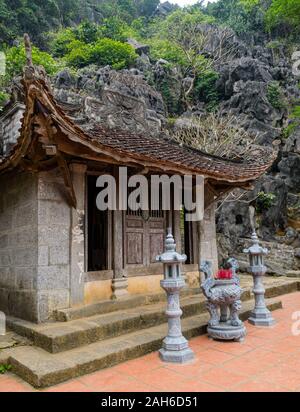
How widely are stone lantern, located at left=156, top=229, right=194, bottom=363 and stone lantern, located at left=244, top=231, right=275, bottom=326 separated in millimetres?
2265

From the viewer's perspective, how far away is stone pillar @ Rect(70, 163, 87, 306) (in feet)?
18.5

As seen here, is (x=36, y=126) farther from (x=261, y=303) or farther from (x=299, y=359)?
(x=261, y=303)

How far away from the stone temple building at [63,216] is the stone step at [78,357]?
0.99 m

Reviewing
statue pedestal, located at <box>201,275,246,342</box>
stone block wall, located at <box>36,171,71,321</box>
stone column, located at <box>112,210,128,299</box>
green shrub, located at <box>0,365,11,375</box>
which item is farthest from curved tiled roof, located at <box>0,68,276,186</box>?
green shrub, located at <box>0,365,11,375</box>

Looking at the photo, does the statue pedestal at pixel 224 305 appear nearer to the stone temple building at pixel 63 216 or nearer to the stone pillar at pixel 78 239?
the stone temple building at pixel 63 216

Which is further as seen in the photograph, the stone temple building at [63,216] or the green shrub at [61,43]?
the green shrub at [61,43]

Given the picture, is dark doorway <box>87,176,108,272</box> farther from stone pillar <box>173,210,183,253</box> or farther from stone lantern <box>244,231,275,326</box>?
stone lantern <box>244,231,275,326</box>

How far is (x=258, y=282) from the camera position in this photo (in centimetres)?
640

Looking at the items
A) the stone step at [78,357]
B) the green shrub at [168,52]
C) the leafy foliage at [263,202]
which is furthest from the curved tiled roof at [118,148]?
the green shrub at [168,52]

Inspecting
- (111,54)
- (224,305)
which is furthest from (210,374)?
(111,54)

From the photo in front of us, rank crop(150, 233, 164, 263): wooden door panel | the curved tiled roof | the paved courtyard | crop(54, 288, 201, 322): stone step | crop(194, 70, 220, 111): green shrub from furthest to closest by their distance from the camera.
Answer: crop(194, 70, 220, 111): green shrub, crop(150, 233, 164, 263): wooden door panel, crop(54, 288, 201, 322): stone step, the curved tiled roof, the paved courtyard

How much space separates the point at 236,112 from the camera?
26.3m

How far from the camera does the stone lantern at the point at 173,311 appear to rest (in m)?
4.39

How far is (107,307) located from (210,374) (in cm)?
240
